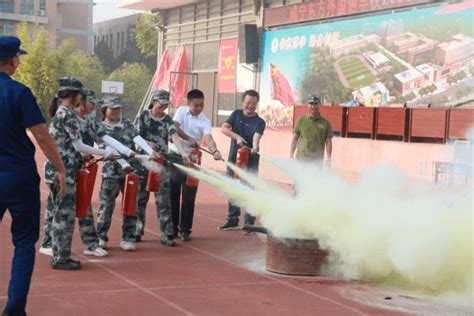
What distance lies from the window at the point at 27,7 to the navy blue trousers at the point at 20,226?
7504 cm

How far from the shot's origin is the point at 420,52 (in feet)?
69.9

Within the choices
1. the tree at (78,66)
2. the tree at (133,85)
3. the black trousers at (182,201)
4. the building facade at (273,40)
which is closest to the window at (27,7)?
the tree at (78,66)

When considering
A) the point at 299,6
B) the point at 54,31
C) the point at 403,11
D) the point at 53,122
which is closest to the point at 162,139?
the point at 53,122

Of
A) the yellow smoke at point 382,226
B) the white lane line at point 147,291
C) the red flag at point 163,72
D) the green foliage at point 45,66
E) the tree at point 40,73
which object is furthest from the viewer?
the green foliage at point 45,66

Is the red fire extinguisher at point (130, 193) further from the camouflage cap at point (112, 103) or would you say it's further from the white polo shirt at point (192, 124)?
the white polo shirt at point (192, 124)

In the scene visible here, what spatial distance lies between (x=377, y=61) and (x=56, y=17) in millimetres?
65298

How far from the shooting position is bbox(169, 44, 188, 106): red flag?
35125 mm

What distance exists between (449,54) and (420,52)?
1.19 metres

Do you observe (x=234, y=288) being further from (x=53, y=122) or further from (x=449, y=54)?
(x=449, y=54)

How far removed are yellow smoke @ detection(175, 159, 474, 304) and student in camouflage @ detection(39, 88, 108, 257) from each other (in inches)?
69.6

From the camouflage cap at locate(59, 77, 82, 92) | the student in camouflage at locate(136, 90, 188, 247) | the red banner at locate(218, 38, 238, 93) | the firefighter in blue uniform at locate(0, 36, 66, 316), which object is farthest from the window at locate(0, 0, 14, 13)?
the firefighter in blue uniform at locate(0, 36, 66, 316)

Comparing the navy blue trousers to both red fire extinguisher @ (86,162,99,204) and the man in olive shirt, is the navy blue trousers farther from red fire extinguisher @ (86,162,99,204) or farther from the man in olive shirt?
the man in olive shirt

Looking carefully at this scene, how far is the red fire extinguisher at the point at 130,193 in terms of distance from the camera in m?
8.62

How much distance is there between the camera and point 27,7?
77062mm
